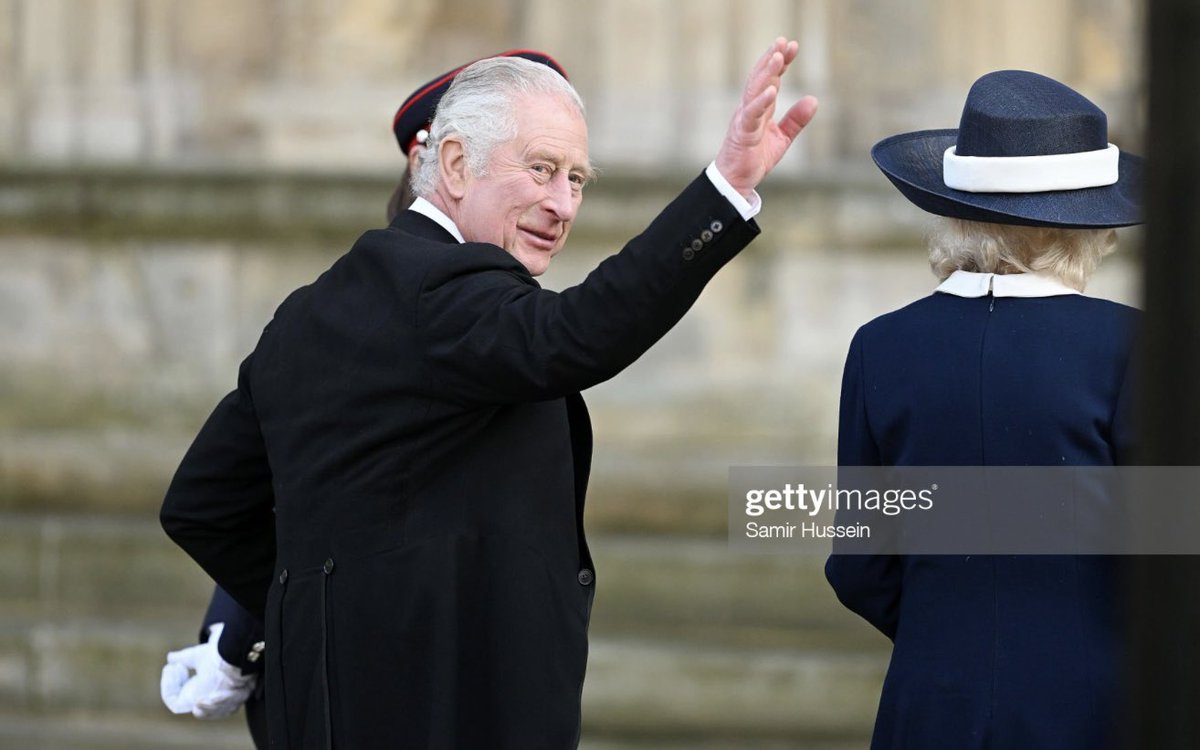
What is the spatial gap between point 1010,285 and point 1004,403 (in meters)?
0.19

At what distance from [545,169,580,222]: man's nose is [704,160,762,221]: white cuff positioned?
0.44 m

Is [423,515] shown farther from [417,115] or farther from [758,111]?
[417,115]

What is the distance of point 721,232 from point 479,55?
3.56m

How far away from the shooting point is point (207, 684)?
3143mm

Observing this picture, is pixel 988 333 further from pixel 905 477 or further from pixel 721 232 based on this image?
pixel 721 232

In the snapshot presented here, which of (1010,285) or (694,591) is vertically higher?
(1010,285)

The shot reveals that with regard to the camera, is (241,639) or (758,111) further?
(241,639)

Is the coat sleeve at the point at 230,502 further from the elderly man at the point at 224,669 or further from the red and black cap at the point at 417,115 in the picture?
the red and black cap at the point at 417,115

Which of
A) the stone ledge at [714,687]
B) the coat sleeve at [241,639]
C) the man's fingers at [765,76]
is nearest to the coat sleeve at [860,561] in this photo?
the man's fingers at [765,76]

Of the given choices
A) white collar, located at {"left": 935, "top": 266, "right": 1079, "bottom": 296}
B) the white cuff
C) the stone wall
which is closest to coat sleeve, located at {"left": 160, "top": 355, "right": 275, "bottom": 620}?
the white cuff

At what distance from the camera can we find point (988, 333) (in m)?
2.53

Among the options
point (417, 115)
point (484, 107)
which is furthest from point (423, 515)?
point (417, 115)

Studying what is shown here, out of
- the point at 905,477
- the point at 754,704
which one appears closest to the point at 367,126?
the point at 754,704

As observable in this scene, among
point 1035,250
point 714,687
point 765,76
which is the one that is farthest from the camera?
point 714,687
